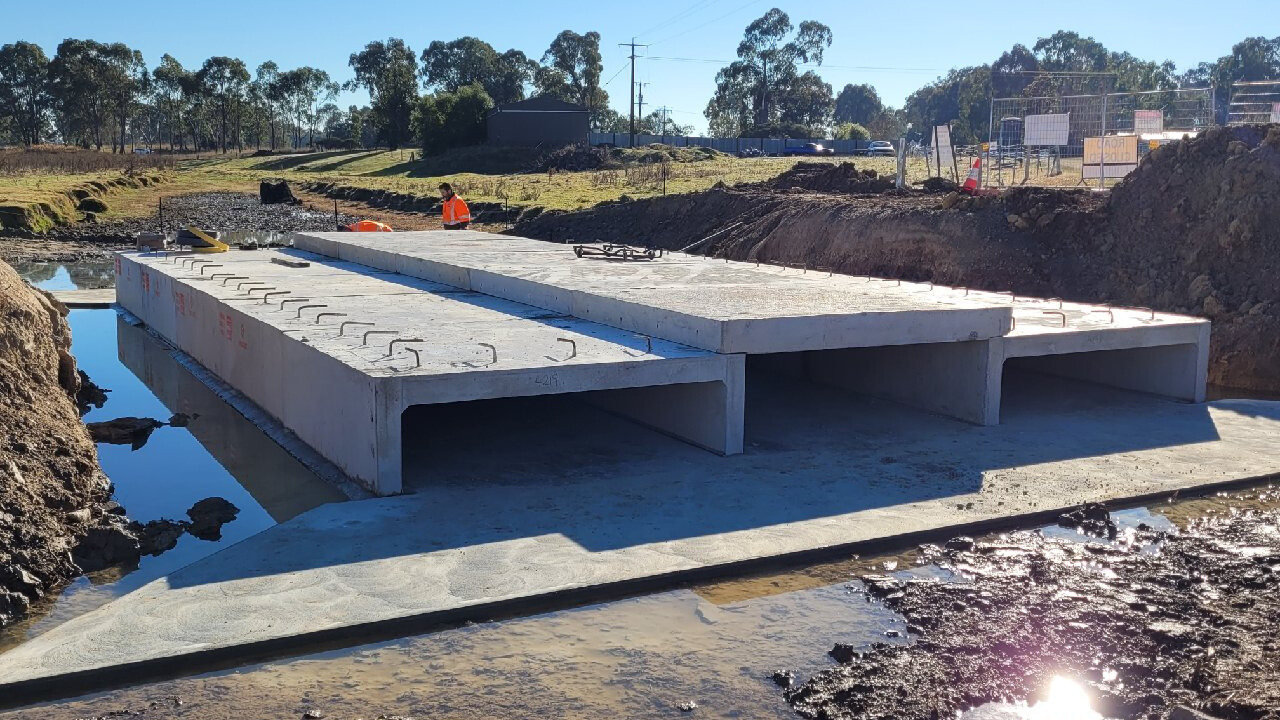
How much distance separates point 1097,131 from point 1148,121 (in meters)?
1.40

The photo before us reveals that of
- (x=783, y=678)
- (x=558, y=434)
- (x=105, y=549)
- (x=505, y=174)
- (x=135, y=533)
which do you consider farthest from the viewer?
(x=505, y=174)

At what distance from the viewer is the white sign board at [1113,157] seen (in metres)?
22.3

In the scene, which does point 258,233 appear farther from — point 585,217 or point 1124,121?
point 1124,121

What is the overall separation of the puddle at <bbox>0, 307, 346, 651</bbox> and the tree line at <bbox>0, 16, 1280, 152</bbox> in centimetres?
5897

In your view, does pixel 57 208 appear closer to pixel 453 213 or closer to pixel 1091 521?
pixel 453 213

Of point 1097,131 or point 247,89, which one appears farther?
point 247,89

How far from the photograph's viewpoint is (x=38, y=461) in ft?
27.1

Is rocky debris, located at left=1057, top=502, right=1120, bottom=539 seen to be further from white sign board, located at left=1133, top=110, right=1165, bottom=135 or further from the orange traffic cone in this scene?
white sign board, located at left=1133, top=110, right=1165, bottom=135

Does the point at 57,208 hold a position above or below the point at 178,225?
above

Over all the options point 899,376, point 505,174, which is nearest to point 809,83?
point 505,174

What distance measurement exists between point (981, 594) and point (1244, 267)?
11482 millimetres

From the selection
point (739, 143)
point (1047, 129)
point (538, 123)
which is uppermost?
point (538, 123)

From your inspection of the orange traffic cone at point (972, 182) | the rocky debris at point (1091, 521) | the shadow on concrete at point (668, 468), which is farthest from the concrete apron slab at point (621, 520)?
the orange traffic cone at point (972, 182)

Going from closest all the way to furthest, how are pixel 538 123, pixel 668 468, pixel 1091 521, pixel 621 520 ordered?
pixel 621 520 → pixel 1091 521 → pixel 668 468 → pixel 538 123
